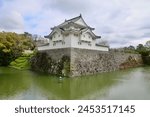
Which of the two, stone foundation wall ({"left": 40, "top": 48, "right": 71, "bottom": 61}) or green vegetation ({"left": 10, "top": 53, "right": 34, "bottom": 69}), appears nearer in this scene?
stone foundation wall ({"left": 40, "top": 48, "right": 71, "bottom": 61})

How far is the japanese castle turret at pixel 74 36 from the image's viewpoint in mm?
15062

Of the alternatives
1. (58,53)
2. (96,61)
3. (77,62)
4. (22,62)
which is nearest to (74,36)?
(58,53)

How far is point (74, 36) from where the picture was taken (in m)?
15.2

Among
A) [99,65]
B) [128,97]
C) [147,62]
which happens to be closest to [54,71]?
[99,65]

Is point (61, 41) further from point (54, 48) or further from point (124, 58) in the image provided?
point (124, 58)


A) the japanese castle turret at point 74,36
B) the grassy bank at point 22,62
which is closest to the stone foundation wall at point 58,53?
the japanese castle turret at point 74,36

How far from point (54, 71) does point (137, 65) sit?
11133 mm

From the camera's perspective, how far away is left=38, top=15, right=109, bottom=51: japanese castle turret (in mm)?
15062

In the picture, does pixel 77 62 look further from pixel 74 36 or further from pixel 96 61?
pixel 96 61

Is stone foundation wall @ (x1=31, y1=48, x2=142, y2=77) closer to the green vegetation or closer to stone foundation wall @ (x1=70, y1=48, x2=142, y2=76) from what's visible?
stone foundation wall @ (x1=70, y1=48, x2=142, y2=76)

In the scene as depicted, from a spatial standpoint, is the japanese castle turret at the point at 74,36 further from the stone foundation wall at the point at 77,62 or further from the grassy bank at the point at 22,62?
the grassy bank at the point at 22,62

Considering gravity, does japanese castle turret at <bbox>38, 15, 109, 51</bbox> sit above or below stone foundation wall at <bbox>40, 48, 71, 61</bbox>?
above

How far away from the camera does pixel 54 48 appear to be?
54.9 ft

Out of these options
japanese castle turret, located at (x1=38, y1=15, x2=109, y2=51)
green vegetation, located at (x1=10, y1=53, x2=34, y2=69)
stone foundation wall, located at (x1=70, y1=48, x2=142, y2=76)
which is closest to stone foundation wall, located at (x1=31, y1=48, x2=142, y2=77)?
stone foundation wall, located at (x1=70, y1=48, x2=142, y2=76)
